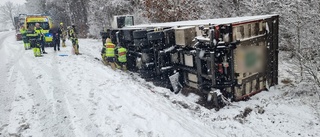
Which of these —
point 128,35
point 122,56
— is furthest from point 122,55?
point 128,35

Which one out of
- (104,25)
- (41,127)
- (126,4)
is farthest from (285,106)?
(104,25)

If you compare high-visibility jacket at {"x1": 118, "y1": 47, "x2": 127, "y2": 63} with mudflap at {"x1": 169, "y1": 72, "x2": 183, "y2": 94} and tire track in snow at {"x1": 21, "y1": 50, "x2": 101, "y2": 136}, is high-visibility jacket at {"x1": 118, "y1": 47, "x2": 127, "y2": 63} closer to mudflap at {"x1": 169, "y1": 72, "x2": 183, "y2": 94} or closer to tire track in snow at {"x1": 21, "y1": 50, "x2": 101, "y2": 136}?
tire track in snow at {"x1": 21, "y1": 50, "x2": 101, "y2": 136}

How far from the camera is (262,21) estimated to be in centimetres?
600

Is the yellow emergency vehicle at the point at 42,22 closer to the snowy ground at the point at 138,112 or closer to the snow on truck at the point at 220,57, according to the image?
the snowy ground at the point at 138,112

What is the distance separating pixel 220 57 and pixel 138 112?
2.32 m

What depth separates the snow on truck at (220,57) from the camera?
5.52 metres

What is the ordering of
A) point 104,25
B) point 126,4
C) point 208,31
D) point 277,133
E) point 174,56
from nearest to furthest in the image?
point 277,133 < point 208,31 < point 174,56 < point 126,4 < point 104,25

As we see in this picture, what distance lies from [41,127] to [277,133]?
4.61 m

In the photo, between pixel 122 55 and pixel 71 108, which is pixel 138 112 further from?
pixel 122 55

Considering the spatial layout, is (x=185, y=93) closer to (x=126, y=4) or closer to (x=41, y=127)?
(x=41, y=127)

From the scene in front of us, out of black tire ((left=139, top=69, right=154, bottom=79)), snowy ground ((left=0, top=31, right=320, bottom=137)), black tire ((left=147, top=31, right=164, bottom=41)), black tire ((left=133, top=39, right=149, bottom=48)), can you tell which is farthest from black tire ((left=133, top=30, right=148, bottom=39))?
snowy ground ((left=0, top=31, right=320, bottom=137))

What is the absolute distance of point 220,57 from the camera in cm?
565

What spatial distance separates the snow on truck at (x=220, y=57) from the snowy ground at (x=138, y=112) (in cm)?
39

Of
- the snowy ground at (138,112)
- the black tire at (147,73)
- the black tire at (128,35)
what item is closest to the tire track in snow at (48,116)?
the snowy ground at (138,112)
